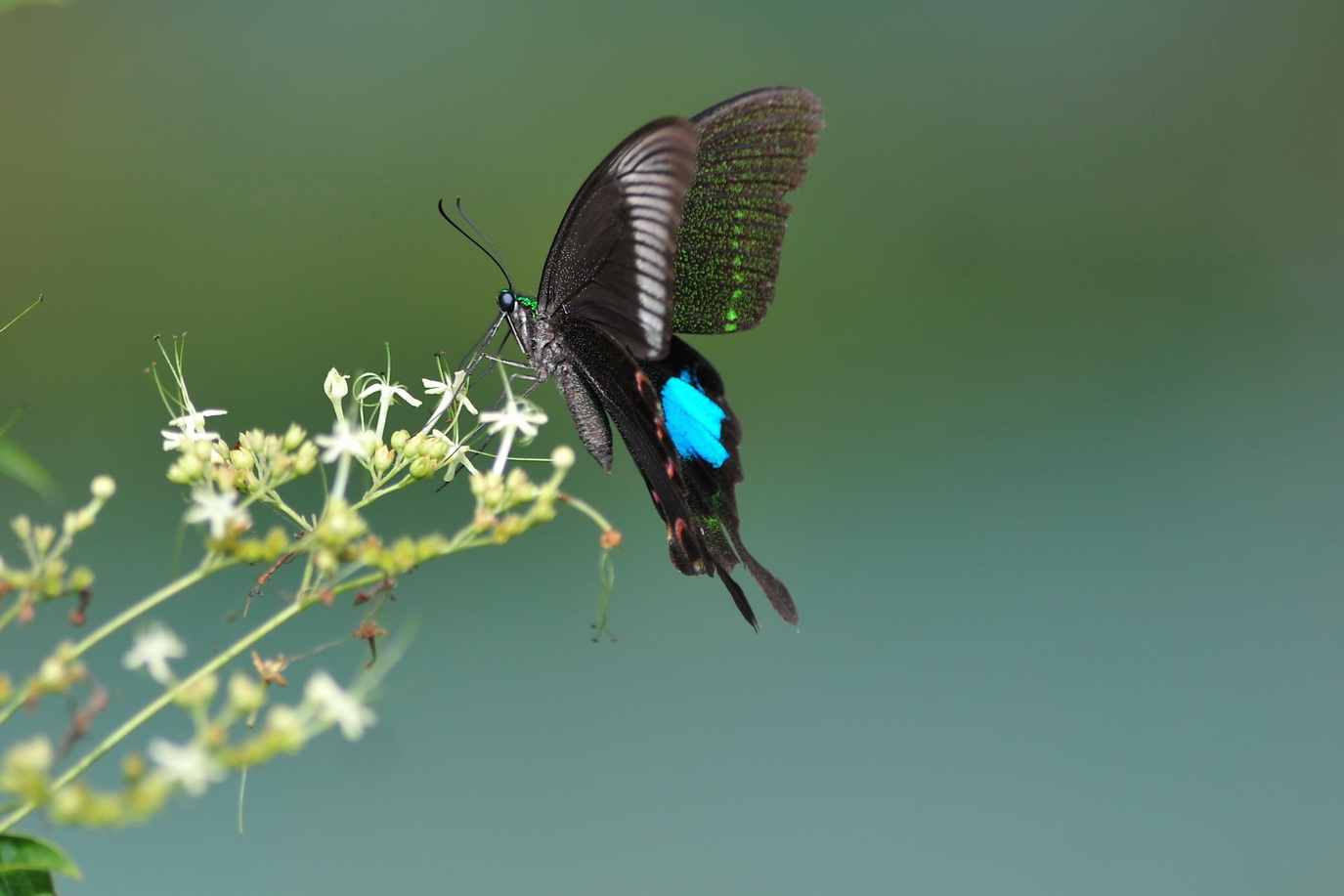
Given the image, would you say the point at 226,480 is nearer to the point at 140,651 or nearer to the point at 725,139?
the point at 140,651

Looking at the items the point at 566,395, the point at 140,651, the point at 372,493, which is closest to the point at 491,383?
the point at 566,395

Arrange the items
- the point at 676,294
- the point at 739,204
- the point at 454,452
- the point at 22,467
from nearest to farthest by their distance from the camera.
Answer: the point at 22,467, the point at 454,452, the point at 739,204, the point at 676,294

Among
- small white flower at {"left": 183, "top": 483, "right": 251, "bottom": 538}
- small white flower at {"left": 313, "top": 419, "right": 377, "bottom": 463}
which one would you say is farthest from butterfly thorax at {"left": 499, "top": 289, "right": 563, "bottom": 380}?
small white flower at {"left": 183, "top": 483, "right": 251, "bottom": 538}

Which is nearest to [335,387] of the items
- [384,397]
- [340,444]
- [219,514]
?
[384,397]

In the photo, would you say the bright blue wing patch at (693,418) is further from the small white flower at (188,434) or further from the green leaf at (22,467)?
the green leaf at (22,467)

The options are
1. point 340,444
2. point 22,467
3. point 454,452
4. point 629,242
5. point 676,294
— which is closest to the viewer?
point 22,467

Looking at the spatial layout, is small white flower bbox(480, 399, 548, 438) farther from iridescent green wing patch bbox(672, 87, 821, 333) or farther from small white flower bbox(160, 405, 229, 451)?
iridescent green wing patch bbox(672, 87, 821, 333)

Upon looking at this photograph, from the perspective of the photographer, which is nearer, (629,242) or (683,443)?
(629,242)

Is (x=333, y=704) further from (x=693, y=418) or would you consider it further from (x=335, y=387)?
(x=693, y=418)
